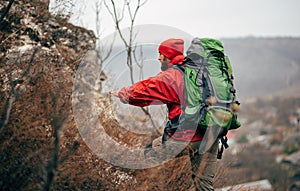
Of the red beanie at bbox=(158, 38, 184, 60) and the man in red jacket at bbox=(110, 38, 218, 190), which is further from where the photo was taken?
the red beanie at bbox=(158, 38, 184, 60)

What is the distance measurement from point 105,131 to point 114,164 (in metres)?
0.60

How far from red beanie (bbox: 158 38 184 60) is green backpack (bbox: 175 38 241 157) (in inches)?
8.3

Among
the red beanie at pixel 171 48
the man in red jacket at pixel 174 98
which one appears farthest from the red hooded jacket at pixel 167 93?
the red beanie at pixel 171 48

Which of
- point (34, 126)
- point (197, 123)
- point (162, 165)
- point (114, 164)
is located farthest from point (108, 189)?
point (197, 123)

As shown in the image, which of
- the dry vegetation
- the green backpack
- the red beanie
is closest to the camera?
the green backpack

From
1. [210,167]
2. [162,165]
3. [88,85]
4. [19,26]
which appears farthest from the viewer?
Result: [88,85]

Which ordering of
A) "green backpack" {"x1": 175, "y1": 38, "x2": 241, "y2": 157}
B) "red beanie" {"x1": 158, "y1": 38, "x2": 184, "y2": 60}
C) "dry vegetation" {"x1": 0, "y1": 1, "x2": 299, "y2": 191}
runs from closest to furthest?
"green backpack" {"x1": 175, "y1": 38, "x2": 241, "y2": 157}
"dry vegetation" {"x1": 0, "y1": 1, "x2": 299, "y2": 191}
"red beanie" {"x1": 158, "y1": 38, "x2": 184, "y2": 60}

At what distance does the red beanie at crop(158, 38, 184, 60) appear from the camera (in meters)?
4.28

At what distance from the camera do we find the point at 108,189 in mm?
4688

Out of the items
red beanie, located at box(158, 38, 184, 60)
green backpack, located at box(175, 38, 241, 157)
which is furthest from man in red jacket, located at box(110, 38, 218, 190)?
green backpack, located at box(175, 38, 241, 157)

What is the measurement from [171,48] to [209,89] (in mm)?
698

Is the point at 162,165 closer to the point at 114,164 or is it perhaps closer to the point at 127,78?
the point at 114,164

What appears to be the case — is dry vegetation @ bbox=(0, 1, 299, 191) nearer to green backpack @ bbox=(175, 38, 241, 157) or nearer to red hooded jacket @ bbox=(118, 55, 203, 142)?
red hooded jacket @ bbox=(118, 55, 203, 142)

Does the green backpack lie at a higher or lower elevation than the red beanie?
lower
